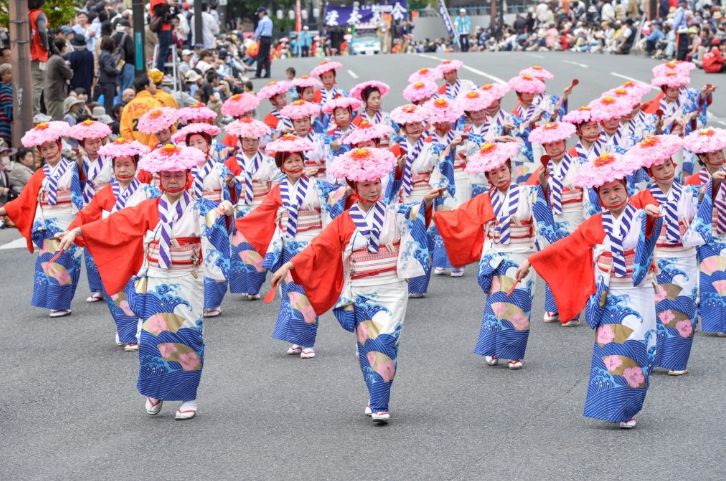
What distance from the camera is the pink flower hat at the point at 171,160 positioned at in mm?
9320

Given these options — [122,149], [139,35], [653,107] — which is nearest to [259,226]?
[122,149]

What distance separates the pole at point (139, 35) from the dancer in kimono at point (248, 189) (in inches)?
390

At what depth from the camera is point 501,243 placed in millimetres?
10516

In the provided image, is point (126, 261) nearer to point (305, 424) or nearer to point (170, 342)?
point (170, 342)

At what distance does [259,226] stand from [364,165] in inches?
145

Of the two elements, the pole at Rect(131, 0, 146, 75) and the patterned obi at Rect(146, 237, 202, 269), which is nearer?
the patterned obi at Rect(146, 237, 202, 269)

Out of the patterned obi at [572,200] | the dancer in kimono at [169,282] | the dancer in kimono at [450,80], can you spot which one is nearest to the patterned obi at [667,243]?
the patterned obi at [572,200]

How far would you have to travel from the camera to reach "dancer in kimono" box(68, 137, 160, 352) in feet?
35.6

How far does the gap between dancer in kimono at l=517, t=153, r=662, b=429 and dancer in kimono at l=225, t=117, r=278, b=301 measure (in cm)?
561

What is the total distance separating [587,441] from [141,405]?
3.24 metres

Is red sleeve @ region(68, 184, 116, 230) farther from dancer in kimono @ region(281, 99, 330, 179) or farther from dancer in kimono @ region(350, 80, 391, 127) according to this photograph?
dancer in kimono @ region(350, 80, 391, 127)

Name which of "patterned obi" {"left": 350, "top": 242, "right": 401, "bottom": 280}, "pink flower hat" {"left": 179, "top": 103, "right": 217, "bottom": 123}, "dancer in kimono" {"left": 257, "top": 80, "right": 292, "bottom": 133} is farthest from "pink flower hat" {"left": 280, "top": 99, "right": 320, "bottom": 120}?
"patterned obi" {"left": 350, "top": 242, "right": 401, "bottom": 280}

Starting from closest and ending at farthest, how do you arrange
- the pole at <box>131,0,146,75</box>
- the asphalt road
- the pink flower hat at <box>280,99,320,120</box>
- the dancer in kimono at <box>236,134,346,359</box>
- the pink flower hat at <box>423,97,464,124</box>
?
the asphalt road < the dancer in kimono at <box>236,134,346,359</box> < the pink flower hat at <box>423,97,464,124</box> < the pink flower hat at <box>280,99,320,120</box> < the pole at <box>131,0,146,75</box>

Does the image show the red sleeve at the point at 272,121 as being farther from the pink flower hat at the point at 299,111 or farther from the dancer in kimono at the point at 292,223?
the dancer in kimono at the point at 292,223
